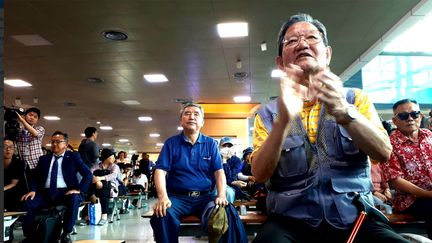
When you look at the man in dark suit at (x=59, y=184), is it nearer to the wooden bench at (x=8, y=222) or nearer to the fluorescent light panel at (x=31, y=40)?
the wooden bench at (x=8, y=222)

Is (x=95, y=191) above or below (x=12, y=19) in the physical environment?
below

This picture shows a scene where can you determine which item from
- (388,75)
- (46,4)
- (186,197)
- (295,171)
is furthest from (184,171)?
(388,75)

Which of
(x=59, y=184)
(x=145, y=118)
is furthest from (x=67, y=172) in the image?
(x=145, y=118)

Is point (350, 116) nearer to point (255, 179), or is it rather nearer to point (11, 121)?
point (255, 179)

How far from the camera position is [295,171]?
1.33m

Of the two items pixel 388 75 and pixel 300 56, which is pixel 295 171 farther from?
pixel 388 75

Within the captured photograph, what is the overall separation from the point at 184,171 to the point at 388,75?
10.4 m

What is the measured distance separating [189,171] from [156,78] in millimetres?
7109

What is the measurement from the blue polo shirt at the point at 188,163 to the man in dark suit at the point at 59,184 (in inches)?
78.6

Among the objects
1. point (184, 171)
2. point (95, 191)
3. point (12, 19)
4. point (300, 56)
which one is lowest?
point (95, 191)

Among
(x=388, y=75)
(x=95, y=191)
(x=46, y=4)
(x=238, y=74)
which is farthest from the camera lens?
(x=388, y=75)

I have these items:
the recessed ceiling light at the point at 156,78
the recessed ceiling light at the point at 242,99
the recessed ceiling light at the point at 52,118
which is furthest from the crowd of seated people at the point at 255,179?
the recessed ceiling light at the point at 52,118

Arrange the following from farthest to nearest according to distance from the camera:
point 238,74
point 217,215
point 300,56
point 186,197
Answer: point 238,74 < point 186,197 < point 217,215 < point 300,56

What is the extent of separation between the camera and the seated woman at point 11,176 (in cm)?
479
